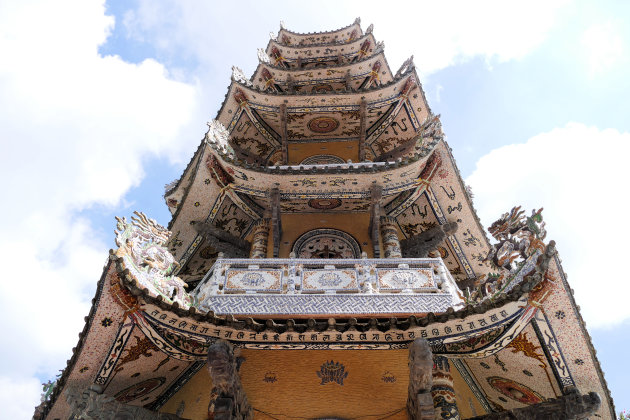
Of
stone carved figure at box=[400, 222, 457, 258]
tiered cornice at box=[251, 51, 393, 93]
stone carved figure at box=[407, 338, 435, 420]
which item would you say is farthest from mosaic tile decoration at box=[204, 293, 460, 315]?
tiered cornice at box=[251, 51, 393, 93]

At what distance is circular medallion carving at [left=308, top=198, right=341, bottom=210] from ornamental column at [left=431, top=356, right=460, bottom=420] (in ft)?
19.6

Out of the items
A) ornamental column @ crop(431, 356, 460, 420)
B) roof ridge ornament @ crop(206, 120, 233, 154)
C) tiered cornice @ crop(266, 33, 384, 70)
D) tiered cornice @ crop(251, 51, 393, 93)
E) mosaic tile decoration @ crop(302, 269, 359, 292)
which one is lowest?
ornamental column @ crop(431, 356, 460, 420)

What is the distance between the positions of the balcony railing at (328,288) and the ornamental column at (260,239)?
259 centimetres

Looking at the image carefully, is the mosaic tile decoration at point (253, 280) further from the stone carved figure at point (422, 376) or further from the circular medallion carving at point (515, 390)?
the circular medallion carving at point (515, 390)

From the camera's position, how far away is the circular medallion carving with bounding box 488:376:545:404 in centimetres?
883

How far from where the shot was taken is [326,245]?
13.6 meters

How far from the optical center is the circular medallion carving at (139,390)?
847cm

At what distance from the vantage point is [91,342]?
7.62 m

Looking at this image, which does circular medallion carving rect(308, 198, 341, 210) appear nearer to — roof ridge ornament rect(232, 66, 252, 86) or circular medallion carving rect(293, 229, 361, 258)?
circular medallion carving rect(293, 229, 361, 258)

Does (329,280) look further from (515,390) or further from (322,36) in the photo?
(322,36)

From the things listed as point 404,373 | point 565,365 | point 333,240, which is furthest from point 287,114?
point 565,365

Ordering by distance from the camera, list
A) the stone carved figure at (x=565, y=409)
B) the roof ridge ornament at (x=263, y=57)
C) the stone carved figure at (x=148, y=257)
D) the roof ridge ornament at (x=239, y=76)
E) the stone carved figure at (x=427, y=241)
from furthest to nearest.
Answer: the roof ridge ornament at (x=263, y=57) → the roof ridge ornament at (x=239, y=76) → the stone carved figure at (x=427, y=241) → the stone carved figure at (x=148, y=257) → the stone carved figure at (x=565, y=409)

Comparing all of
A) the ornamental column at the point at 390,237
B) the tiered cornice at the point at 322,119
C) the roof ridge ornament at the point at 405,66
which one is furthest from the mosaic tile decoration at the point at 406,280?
the roof ridge ornament at the point at 405,66

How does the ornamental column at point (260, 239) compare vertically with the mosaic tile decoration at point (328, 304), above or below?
above
